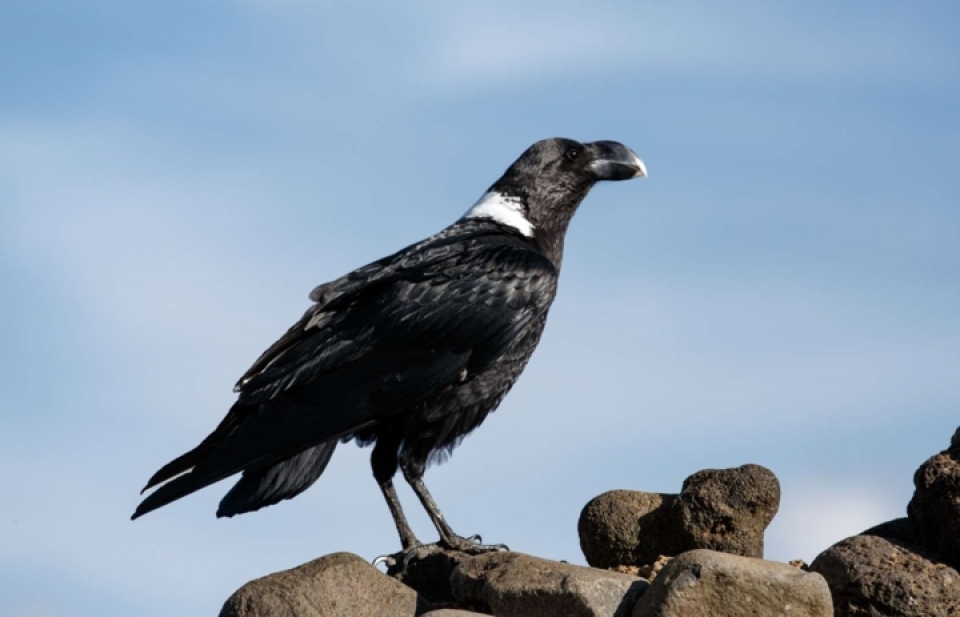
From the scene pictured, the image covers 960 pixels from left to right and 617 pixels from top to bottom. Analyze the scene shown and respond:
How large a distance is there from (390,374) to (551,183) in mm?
2617

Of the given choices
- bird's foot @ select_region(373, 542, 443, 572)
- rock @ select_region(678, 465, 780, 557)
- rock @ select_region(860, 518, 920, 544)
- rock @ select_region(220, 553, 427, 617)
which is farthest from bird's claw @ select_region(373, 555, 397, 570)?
rock @ select_region(860, 518, 920, 544)

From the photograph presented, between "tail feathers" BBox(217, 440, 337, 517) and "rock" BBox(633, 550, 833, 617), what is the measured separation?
2.64m

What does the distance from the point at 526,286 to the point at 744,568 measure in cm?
287

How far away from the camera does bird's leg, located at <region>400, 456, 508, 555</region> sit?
9.53 m

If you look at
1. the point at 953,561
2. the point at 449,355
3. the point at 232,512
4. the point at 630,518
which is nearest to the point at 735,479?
the point at 630,518

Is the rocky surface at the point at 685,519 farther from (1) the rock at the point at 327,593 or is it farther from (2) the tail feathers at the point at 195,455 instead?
(2) the tail feathers at the point at 195,455

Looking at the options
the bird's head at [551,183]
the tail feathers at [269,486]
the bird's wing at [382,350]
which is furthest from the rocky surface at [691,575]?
the bird's head at [551,183]

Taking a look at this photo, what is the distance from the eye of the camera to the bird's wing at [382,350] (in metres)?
8.91

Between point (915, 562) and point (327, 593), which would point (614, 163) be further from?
point (327, 593)

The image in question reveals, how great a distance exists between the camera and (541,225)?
1087 cm

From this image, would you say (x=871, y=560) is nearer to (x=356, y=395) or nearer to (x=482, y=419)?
(x=482, y=419)

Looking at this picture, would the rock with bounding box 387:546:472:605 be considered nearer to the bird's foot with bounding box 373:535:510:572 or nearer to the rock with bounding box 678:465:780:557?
the bird's foot with bounding box 373:535:510:572

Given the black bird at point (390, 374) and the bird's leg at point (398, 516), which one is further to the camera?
the bird's leg at point (398, 516)

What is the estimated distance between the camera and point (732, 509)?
9.80 metres
